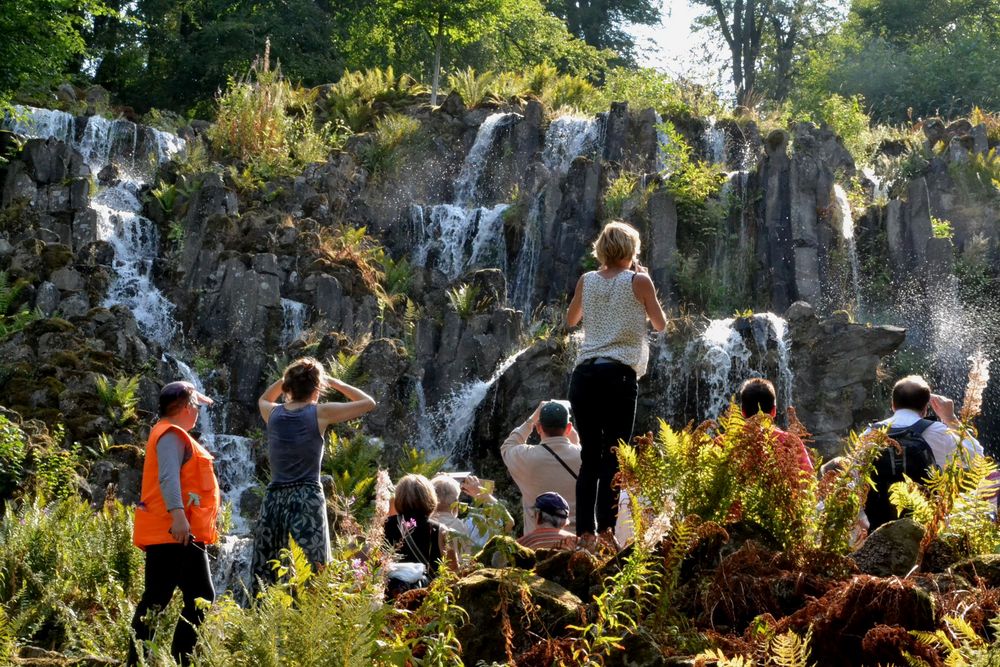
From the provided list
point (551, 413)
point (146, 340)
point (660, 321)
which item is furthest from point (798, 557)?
point (146, 340)

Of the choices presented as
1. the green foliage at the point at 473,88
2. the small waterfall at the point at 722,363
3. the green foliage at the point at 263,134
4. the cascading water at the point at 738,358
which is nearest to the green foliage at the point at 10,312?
the green foliage at the point at 263,134

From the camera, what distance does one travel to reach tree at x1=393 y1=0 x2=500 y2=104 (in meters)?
25.8

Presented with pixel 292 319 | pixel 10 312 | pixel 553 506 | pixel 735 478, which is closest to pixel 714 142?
pixel 292 319

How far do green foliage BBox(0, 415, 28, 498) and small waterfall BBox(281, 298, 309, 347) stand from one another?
5.43m

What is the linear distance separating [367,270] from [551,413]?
12.3 metres

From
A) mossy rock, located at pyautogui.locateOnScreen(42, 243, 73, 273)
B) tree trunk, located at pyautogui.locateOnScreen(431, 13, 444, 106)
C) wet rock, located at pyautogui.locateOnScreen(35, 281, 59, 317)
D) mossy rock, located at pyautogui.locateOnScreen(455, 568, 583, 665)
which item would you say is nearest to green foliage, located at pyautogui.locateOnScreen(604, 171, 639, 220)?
tree trunk, located at pyautogui.locateOnScreen(431, 13, 444, 106)

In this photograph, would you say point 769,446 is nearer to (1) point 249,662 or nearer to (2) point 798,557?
(2) point 798,557

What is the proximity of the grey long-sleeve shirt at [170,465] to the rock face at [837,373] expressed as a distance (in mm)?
11112

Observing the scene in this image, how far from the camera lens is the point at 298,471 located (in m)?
6.36

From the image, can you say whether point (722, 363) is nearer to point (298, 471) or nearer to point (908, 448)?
point (908, 448)

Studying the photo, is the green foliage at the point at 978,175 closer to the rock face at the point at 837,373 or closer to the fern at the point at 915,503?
the rock face at the point at 837,373

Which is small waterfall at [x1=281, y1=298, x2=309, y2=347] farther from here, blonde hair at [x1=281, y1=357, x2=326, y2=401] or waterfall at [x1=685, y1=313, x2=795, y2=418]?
blonde hair at [x1=281, y1=357, x2=326, y2=401]

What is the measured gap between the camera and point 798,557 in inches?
171

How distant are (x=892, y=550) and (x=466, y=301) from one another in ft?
42.5
